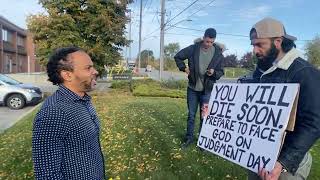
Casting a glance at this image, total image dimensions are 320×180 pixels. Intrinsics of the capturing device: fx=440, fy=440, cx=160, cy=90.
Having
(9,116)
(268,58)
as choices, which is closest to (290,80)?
(268,58)

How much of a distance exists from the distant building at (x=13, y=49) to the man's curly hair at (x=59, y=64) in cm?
4728

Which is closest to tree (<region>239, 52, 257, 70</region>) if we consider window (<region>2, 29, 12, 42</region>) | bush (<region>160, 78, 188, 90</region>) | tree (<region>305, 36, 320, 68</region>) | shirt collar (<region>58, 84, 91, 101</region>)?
shirt collar (<region>58, 84, 91, 101</region>)

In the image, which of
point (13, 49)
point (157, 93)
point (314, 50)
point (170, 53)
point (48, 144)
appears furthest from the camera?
point (170, 53)

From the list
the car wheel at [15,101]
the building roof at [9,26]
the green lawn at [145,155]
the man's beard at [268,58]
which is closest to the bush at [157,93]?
the car wheel at [15,101]

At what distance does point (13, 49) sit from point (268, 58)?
61.2 m

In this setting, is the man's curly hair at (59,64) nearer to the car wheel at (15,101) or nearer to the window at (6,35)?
the car wheel at (15,101)

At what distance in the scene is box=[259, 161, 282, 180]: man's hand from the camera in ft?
9.86

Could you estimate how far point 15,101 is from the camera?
1961cm

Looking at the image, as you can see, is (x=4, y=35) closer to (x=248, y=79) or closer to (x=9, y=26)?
(x=9, y=26)

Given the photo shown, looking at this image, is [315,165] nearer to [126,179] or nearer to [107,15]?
[126,179]

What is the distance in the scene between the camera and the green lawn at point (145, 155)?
20.9ft

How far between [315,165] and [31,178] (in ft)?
14.3

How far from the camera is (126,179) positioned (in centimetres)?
629

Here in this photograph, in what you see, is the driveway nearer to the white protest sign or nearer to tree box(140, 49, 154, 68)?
the white protest sign
